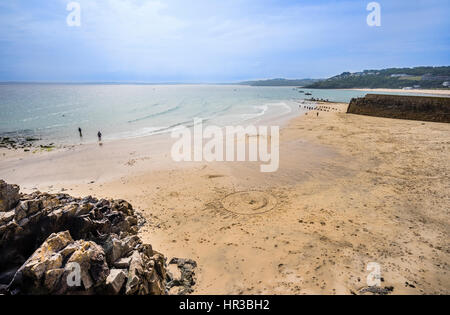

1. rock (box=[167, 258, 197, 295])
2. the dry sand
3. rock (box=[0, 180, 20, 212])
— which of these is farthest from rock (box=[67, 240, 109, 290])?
rock (box=[0, 180, 20, 212])

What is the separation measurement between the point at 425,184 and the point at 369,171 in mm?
2983

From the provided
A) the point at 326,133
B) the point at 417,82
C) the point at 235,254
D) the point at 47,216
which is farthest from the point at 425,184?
the point at 417,82

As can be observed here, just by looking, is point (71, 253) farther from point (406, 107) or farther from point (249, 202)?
point (406, 107)

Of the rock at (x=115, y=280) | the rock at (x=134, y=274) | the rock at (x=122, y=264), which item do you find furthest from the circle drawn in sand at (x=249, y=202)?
the rock at (x=115, y=280)

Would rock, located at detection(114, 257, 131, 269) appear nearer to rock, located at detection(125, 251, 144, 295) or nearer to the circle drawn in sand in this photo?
rock, located at detection(125, 251, 144, 295)

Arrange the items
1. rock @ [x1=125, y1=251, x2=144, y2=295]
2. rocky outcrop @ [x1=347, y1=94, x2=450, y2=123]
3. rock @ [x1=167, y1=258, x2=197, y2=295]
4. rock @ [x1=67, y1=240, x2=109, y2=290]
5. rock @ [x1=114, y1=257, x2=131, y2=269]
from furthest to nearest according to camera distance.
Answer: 1. rocky outcrop @ [x1=347, y1=94, x2=450, y2=123]
2. rock @ [x1=167, y1=258, x2=197, y2=295]
3. rock @ [x1=114, y1=257, x2=131, y2=269]
4. rock @ [x1=125, y1=251, x2=144, y2=295]
5. rock @ [x1=67, y1=240, x2=109, y2=290]

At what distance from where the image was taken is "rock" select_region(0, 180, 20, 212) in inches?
296

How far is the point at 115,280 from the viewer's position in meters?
5.52

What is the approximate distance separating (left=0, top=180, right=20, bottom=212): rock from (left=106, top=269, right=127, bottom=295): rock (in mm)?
4655

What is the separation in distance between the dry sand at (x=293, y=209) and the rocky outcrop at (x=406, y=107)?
48.1ft

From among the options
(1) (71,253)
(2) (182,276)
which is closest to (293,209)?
(2) (182,276)

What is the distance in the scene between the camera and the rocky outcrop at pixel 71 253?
5215mm

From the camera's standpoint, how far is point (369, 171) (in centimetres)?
1574
